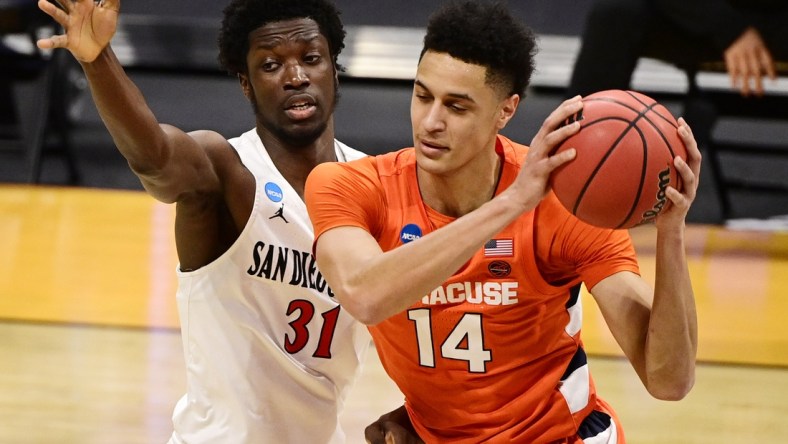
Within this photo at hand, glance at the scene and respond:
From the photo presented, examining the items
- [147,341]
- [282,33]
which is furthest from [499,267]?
[147,341]

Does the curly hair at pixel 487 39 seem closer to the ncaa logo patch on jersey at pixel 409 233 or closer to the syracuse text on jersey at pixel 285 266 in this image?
the ncaa logo patch on jersey at pixel 409 233

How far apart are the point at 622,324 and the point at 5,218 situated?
6140 mm

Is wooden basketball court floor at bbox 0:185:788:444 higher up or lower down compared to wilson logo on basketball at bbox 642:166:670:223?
lower down

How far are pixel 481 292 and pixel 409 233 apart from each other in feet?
0.84

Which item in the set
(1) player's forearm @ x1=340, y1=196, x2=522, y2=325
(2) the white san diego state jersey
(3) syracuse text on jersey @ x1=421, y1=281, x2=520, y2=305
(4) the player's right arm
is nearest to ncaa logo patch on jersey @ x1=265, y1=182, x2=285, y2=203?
(2) the white san diego state jersey

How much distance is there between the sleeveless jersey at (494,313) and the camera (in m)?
3.06

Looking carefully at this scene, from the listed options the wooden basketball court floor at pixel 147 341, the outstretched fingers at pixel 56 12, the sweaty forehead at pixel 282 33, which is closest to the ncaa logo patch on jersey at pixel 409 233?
the sweaty forehead at pixel 282 33

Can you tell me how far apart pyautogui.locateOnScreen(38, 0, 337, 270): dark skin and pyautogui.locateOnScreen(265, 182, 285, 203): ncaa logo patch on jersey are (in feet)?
0.17

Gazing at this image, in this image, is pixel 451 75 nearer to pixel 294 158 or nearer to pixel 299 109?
pixel 299 109

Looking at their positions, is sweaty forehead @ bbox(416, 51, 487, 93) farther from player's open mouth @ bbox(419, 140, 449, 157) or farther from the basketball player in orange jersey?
player's open mouth @ bbox(419, 140, 449, 157)

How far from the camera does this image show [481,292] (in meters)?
3.11

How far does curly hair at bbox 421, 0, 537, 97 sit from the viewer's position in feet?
9.86

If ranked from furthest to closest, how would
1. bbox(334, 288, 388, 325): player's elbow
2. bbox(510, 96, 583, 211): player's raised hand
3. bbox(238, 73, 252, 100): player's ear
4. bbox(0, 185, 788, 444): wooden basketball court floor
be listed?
bbox(0, 185, 788, 444): wooden basketball court floor, bbox(238, 73, 252, 100): player's ear, bbox(334, 288, 388, 325): player's elbow, bbox(510, 96, 583, 211): player's raised hand

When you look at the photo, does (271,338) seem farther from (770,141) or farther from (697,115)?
(770,141)
